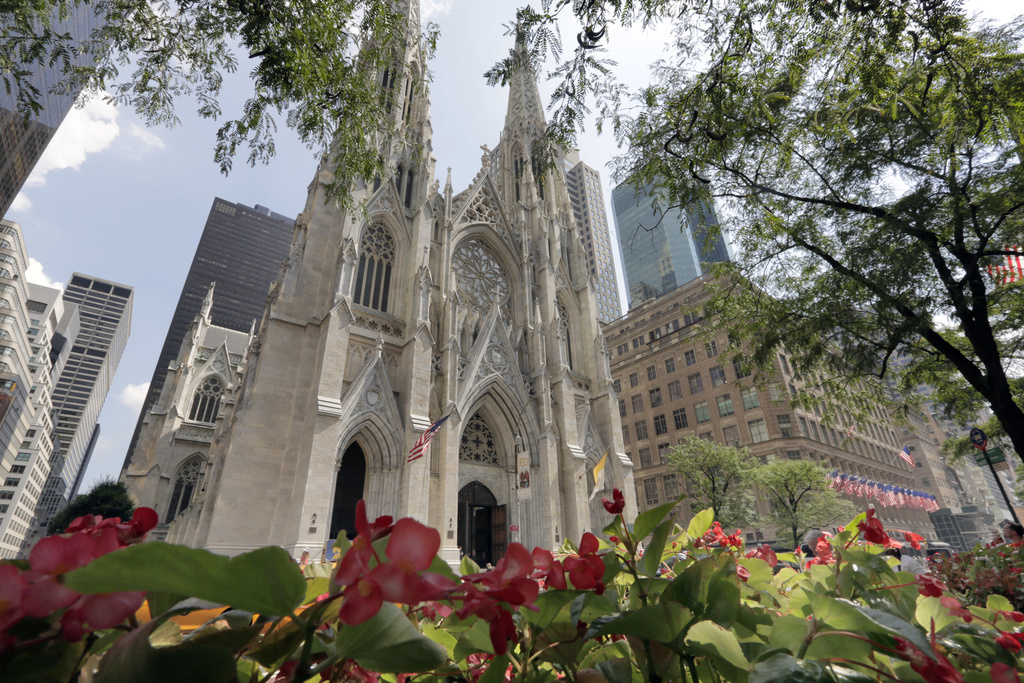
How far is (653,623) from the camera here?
2.89 ft

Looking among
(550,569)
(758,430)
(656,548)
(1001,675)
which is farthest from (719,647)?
(758,430)

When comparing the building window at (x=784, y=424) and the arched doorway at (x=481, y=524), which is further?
the building window at (x=784, y=424)

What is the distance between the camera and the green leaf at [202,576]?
480mm

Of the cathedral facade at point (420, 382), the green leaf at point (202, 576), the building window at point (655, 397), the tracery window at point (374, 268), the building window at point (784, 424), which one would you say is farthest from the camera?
the building window at point (655, 397)

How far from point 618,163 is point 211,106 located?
25.4ft

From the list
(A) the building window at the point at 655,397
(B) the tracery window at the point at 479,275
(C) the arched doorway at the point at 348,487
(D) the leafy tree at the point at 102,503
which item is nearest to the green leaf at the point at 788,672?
(C) the arched doorway at the point at 348,487

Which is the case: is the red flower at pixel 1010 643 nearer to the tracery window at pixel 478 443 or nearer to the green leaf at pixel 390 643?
the green leaf at pixel 390 643

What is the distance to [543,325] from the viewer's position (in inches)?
1026

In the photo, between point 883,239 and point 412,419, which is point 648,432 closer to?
point 412,419

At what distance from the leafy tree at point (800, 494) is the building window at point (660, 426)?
47.4 feet

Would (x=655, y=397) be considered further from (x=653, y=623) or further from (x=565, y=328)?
(x=653, y=623)

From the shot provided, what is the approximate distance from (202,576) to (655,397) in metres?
48.9

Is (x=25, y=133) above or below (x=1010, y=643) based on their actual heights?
above

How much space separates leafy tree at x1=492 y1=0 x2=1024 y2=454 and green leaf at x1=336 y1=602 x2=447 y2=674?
773 centimetres
